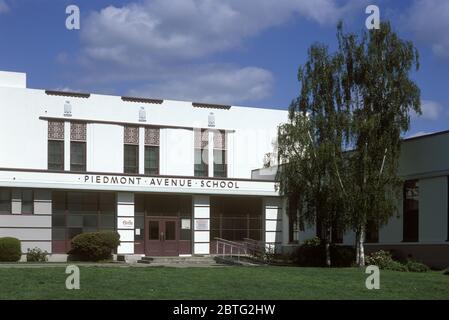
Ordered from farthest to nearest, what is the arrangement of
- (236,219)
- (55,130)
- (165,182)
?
(236,219)
(55,130)
(165,182)

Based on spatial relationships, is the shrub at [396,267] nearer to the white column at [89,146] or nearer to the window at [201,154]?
the window at [201,154]

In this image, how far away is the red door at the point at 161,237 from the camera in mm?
44469

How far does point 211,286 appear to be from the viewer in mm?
19938

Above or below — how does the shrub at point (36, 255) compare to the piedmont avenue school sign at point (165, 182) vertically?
below

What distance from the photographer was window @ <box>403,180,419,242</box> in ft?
112

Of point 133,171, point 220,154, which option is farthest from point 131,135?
point 220,154

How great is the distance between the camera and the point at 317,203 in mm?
33656

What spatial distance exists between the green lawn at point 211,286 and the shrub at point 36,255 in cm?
1634

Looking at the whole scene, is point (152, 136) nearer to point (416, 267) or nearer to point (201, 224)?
point (201, 224)

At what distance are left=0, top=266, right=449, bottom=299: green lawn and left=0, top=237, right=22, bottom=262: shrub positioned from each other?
15.2 m

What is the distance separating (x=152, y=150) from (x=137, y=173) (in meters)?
2.23

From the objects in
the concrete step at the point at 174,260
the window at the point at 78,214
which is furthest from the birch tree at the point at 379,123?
the window at the point at 78,214
